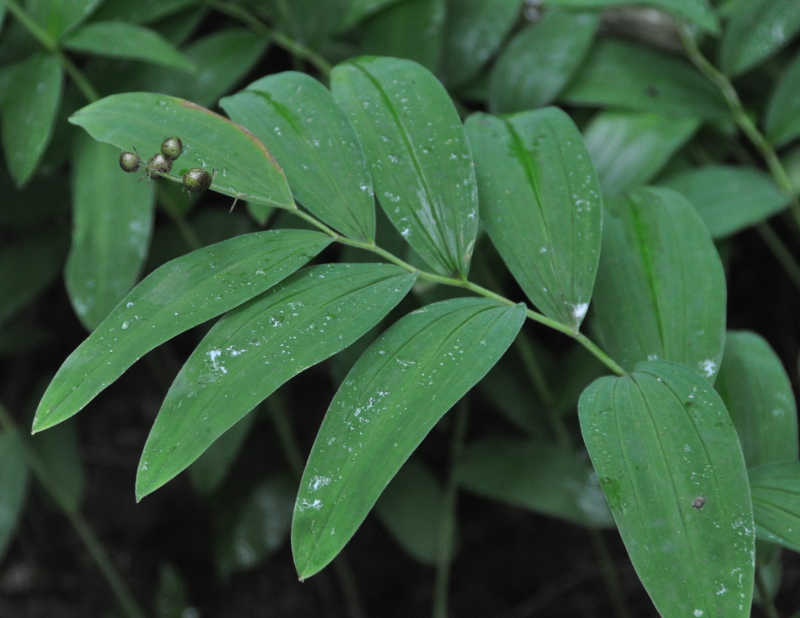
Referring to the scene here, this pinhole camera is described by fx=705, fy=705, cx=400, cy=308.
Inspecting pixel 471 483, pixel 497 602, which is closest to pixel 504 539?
pixel 497 602

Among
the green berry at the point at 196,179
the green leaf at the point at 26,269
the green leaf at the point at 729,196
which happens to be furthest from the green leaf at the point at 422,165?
the green leaf at the point at 26,269

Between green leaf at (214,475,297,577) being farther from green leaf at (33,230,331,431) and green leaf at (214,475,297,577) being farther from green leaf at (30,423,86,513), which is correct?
green leaf at (33,230,331,431)

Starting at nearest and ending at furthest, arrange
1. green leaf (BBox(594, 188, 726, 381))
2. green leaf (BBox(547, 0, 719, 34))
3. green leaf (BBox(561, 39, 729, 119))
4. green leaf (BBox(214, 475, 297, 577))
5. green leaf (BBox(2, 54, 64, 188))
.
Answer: green leaf (BBox(594, 188, 726, 381))
green leaf (BBox(2, 54, 64, 188))
green leaf (BBox(547, 0, 719, 34))
green leaf (BBox(561, 39, 729, 119))
green leaf (BBox(214, 475, 297, 577))

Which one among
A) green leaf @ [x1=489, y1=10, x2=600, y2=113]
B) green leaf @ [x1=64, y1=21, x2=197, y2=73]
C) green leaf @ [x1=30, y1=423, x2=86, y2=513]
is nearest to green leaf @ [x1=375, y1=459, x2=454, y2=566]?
green leaf @ [x1=30, y1=423, x2=86, y2=513]

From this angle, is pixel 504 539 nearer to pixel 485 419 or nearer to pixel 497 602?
pixel 497 602

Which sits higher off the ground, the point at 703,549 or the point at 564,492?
the point at 703,549

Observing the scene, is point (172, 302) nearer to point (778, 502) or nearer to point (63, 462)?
point (778, 502)

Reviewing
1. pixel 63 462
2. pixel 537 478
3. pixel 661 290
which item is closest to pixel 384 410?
pixel 661 290
